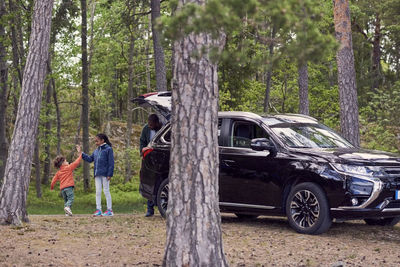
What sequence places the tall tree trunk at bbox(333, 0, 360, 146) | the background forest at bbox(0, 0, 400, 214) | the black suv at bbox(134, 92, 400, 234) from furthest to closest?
the background forest at bbox(0, 0, 400, 214), the tall tree trunk at bbox(333, 0, 360, 146), the black suv at bbox(134, 92, 400, 234)

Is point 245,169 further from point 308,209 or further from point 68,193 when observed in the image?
point 68,193

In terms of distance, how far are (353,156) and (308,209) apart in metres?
1.08

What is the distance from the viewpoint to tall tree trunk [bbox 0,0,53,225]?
1092 centimetres

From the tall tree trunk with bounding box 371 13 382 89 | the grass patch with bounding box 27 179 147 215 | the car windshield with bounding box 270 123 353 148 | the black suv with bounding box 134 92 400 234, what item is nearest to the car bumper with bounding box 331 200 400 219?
the black suv with bounding box 134 92 400 234

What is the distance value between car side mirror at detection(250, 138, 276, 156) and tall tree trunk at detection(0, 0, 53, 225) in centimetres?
403

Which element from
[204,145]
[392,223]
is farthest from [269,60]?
[392,223]

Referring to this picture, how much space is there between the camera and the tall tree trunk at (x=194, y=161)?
21.6ft

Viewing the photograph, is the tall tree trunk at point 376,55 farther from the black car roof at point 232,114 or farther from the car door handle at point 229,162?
the car door handle at point 229,162

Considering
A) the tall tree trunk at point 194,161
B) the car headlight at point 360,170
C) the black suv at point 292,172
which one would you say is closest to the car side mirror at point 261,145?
Answer: the black suv at point 292,172

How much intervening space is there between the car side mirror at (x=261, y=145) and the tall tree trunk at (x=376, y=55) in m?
26.0

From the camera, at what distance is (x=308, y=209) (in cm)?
960

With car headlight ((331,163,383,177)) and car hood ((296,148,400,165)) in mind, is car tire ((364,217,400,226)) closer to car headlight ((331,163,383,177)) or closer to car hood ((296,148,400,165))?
car hood ((296,148,400,165))

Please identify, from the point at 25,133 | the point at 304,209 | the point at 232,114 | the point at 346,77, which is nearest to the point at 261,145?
the point at 232,114

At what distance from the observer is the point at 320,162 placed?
376 inches
